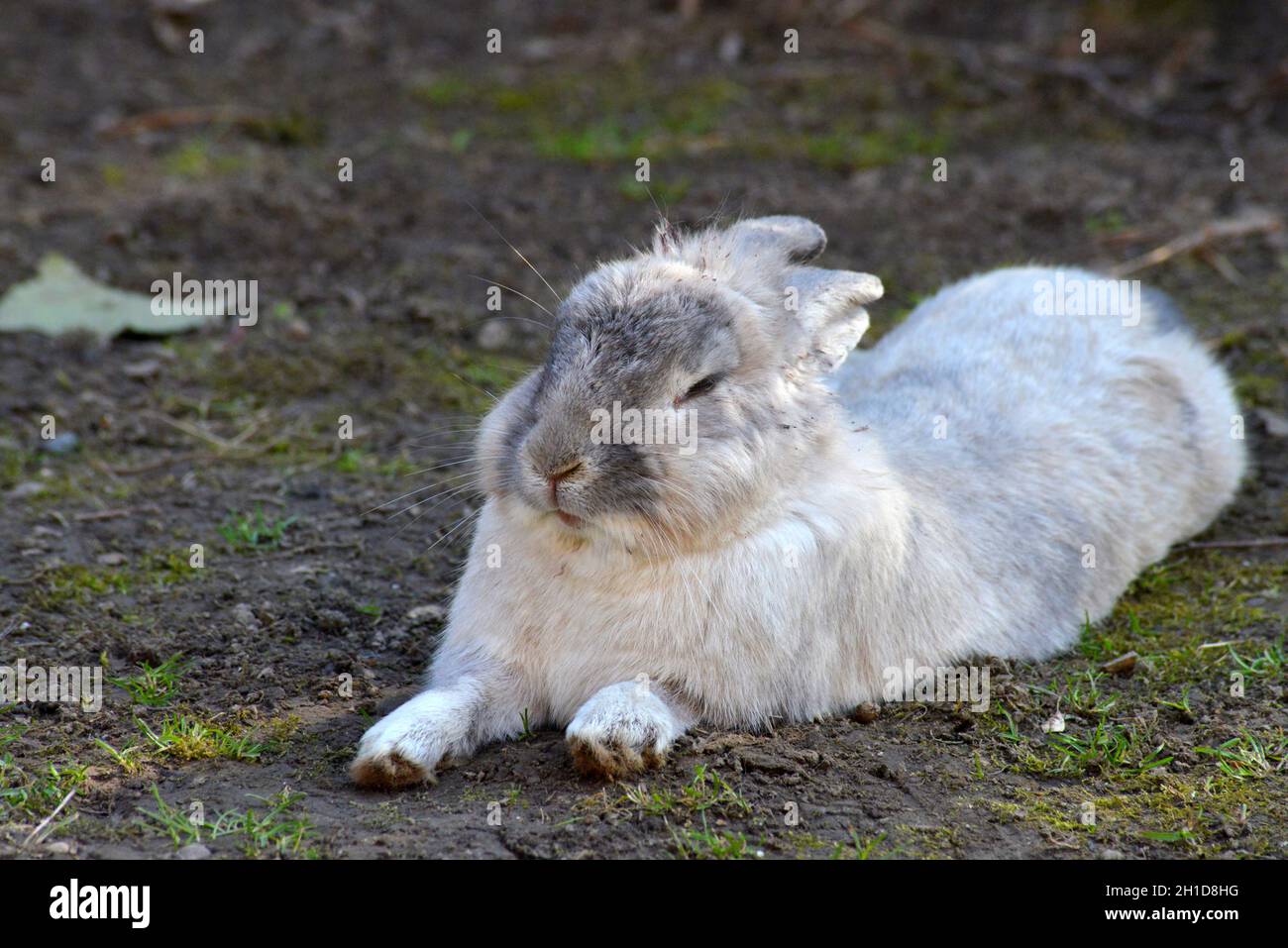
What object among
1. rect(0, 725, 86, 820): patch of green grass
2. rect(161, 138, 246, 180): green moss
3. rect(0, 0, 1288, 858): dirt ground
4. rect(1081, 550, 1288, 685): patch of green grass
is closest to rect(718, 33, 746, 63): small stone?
rect(0, 0, 1288, 858): dirt ground

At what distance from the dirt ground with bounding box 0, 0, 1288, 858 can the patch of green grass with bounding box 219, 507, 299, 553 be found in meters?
0.02

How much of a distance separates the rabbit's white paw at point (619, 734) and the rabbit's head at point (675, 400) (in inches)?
15.9

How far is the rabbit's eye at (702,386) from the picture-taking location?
4039 millimetres

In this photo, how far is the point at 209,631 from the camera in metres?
4.85

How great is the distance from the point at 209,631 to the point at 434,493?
1.36 meters

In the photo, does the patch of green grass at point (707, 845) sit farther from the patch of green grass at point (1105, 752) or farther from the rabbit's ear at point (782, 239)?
the rabbit's ear at point (782, 239)

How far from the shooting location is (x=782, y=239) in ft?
15.1

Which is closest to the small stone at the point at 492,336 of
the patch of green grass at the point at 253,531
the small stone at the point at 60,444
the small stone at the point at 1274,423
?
the patch of green grass at the point at 253,531

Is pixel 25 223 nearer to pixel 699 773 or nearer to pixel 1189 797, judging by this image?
pixel 699 773

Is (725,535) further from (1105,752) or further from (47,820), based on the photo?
(47,820)
